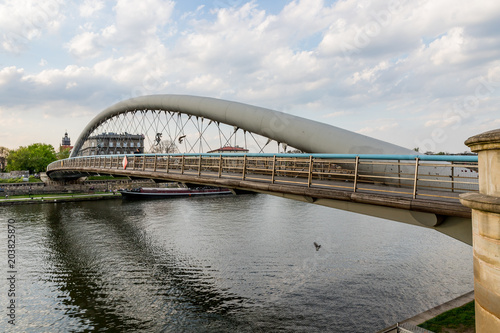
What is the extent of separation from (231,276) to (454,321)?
983 centimetres

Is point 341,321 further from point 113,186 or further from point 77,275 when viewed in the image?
point 113,186

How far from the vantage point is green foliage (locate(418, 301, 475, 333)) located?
9.34 m

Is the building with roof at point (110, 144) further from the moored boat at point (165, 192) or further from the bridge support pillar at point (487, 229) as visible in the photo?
the bridge support pillar at point (487, 229)

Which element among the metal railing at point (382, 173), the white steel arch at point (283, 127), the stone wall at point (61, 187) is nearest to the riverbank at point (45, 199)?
the stone wall at point (61, 187)

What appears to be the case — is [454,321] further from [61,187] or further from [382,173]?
[61,187]

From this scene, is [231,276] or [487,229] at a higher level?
[487,229]

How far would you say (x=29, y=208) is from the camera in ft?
130

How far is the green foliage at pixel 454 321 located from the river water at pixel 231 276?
72.3 inches

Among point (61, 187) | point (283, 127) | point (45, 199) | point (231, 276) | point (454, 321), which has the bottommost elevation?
point (231, 276)

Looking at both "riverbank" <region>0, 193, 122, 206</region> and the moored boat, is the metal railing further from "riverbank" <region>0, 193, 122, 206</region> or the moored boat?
the moored boat

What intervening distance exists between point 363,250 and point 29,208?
41352mm

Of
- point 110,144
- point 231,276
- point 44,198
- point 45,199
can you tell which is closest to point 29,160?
point 110,144

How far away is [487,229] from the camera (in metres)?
4.56

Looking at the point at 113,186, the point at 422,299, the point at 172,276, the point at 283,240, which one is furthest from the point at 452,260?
the point at 113,186
